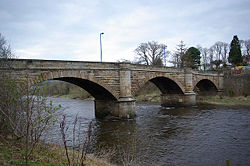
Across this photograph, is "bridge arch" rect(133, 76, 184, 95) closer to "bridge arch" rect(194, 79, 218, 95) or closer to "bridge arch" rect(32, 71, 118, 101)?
"bridge arch" rect(32, 71, 118, 101)

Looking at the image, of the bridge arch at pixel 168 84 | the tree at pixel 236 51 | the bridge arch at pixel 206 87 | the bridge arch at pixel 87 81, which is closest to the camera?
the bridge arch at pixel 87 81

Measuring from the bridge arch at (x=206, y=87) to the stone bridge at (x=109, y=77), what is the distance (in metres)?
8.88

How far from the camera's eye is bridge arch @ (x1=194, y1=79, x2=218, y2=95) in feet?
110

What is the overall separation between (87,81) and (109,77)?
5.90 feet

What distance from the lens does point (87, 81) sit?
1641 centimetres

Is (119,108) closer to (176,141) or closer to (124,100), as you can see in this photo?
(124,100)

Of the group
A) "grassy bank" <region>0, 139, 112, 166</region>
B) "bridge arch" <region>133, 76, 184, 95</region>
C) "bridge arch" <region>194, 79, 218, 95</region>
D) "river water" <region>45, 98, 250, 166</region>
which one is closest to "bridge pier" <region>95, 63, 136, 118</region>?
"river water" <region>45, 98, 250, 166</region>

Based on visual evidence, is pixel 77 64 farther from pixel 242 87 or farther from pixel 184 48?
pixel 184 48

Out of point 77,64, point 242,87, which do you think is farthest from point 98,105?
point 242,87

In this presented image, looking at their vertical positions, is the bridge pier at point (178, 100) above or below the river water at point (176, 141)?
above

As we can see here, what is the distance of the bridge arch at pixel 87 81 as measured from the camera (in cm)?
1342

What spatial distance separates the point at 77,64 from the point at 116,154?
304 inches

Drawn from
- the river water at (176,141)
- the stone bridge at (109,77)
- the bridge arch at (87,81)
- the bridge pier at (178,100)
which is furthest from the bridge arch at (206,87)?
the bridge arch at (87,81)

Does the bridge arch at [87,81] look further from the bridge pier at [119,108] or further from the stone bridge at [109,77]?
the bridge pier at [119,108]
